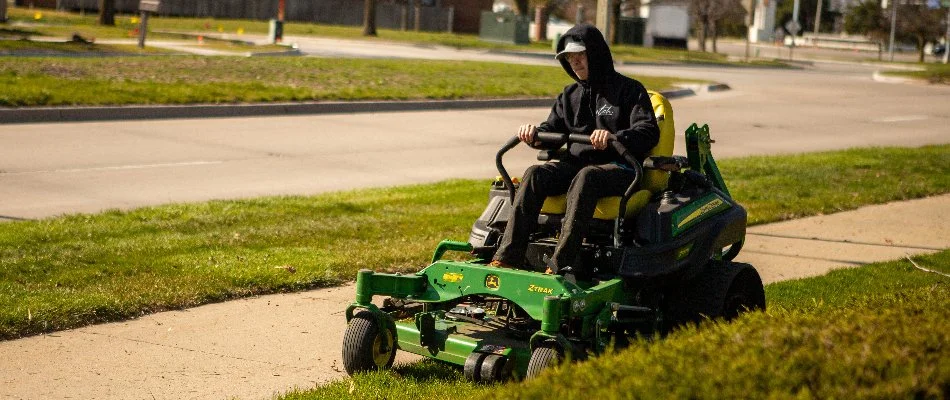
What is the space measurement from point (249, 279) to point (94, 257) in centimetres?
117

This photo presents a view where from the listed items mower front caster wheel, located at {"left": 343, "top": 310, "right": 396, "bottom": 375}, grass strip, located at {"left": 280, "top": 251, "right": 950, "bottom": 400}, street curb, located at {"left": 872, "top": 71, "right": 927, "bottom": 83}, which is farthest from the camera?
street curb, located at {"left": 872, "top": 71, "right": 927, "bottom": 83}

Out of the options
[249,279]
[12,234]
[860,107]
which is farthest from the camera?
[860,107]

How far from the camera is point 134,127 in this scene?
17.2m

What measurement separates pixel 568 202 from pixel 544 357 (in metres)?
0.99

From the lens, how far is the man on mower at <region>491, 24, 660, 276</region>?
638cm

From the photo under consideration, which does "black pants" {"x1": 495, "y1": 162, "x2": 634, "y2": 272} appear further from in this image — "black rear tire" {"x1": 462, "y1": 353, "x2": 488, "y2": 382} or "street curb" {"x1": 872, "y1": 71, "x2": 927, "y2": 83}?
"street curb" {"x1": 872, "y1": 71, "x2": 927, "y2": 83}

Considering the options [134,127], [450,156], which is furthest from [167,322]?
[134,127]

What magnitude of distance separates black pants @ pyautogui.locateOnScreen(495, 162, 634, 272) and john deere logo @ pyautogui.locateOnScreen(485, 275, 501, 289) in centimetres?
20

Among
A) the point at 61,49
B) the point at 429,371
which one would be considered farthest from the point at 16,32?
the point at 429,371

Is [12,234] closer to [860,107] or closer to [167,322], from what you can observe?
[167,322]

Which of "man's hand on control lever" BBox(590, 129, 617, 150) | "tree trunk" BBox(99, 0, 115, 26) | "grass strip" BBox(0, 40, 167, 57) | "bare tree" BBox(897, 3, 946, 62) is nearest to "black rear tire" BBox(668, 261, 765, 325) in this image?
"man's hand on control lever" BBox(590, 129, 617, 150)

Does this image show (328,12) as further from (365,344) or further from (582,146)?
(365,344)

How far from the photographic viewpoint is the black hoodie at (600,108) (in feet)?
22.1

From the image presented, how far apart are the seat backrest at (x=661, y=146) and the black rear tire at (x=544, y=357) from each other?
1396 millimetres
